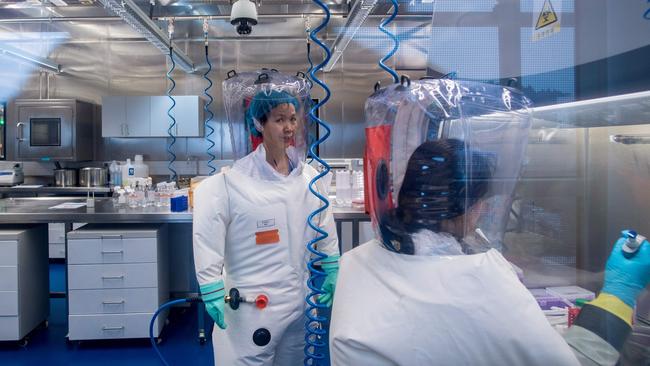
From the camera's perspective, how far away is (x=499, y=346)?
0.64 m

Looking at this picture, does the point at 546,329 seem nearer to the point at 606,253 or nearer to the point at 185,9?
the point at 606,253

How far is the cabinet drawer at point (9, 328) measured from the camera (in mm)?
2557

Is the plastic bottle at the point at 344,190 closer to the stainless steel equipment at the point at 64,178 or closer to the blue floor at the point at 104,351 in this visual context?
the blue floor at the point at 104,351

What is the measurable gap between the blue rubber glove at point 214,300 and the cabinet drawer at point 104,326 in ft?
4.48

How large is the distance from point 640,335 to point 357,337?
0.76 meters

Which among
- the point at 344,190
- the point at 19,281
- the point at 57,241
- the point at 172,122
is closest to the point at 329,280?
the point at 344,190

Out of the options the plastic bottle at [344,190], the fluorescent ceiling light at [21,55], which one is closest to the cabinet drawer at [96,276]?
the plastic bottle at [344,190]

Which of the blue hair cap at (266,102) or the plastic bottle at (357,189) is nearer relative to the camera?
the blue hair cap at (266,102)

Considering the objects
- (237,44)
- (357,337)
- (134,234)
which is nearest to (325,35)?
(237,44)

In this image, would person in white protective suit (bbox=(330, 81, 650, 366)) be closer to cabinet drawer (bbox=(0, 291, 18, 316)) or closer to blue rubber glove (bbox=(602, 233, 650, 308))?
blue rubber glove (bbox=(602, 233, 650, 308))

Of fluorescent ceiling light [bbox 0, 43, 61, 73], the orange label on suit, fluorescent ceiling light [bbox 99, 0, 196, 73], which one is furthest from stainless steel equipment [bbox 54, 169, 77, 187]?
the orange label on suit

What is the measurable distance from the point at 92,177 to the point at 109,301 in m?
2.94

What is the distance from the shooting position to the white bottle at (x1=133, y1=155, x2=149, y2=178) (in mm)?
4984

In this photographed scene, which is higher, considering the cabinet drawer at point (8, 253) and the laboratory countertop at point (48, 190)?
the laboratory countertop at point (48, 190)
